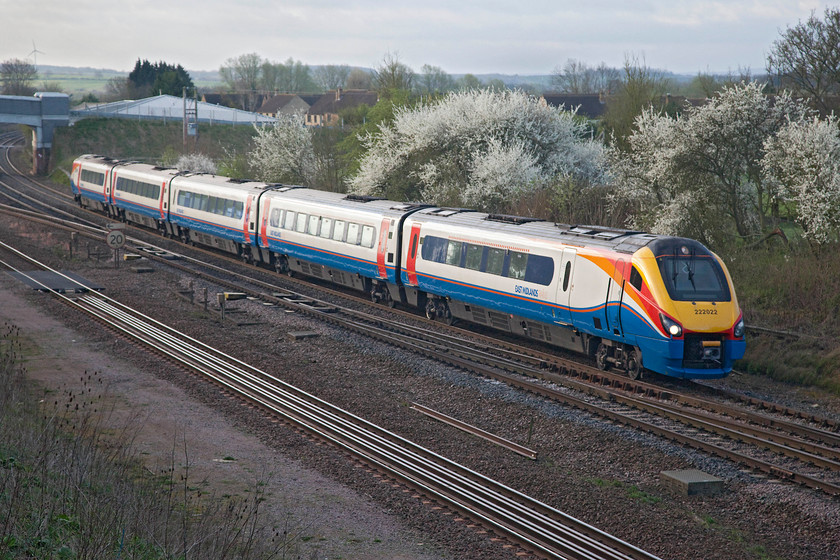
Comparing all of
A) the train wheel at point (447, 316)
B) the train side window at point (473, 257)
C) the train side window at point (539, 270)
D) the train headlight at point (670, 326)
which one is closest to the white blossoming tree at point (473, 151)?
the train wheel at point (447, 316)

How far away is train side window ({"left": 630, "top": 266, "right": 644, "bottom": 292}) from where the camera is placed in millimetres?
16359

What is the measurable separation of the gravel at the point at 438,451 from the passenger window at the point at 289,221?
8507mm

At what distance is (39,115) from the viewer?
266ft

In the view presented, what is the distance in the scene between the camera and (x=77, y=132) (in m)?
87.5

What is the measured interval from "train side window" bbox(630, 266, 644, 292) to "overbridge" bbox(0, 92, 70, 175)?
7497cm

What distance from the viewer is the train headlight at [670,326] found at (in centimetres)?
1580

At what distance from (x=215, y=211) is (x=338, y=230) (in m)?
9.80

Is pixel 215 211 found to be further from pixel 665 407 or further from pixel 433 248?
pixel 665 407

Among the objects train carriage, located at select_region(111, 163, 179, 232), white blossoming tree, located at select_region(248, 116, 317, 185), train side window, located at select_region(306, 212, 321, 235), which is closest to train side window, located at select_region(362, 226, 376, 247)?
train side window, located at select_region(306, 212, 321, 235)

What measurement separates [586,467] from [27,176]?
7559 centimetres

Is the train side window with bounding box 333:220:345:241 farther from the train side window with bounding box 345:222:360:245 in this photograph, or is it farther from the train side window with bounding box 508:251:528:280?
the train side window with bounding box 508:251:528:280

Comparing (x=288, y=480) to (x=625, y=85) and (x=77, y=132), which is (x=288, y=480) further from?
(x=77, y=132)

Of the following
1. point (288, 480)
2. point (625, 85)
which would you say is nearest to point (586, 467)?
point (288, 480)

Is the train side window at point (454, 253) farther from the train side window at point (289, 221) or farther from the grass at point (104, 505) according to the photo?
the grass at point (104, 505)
